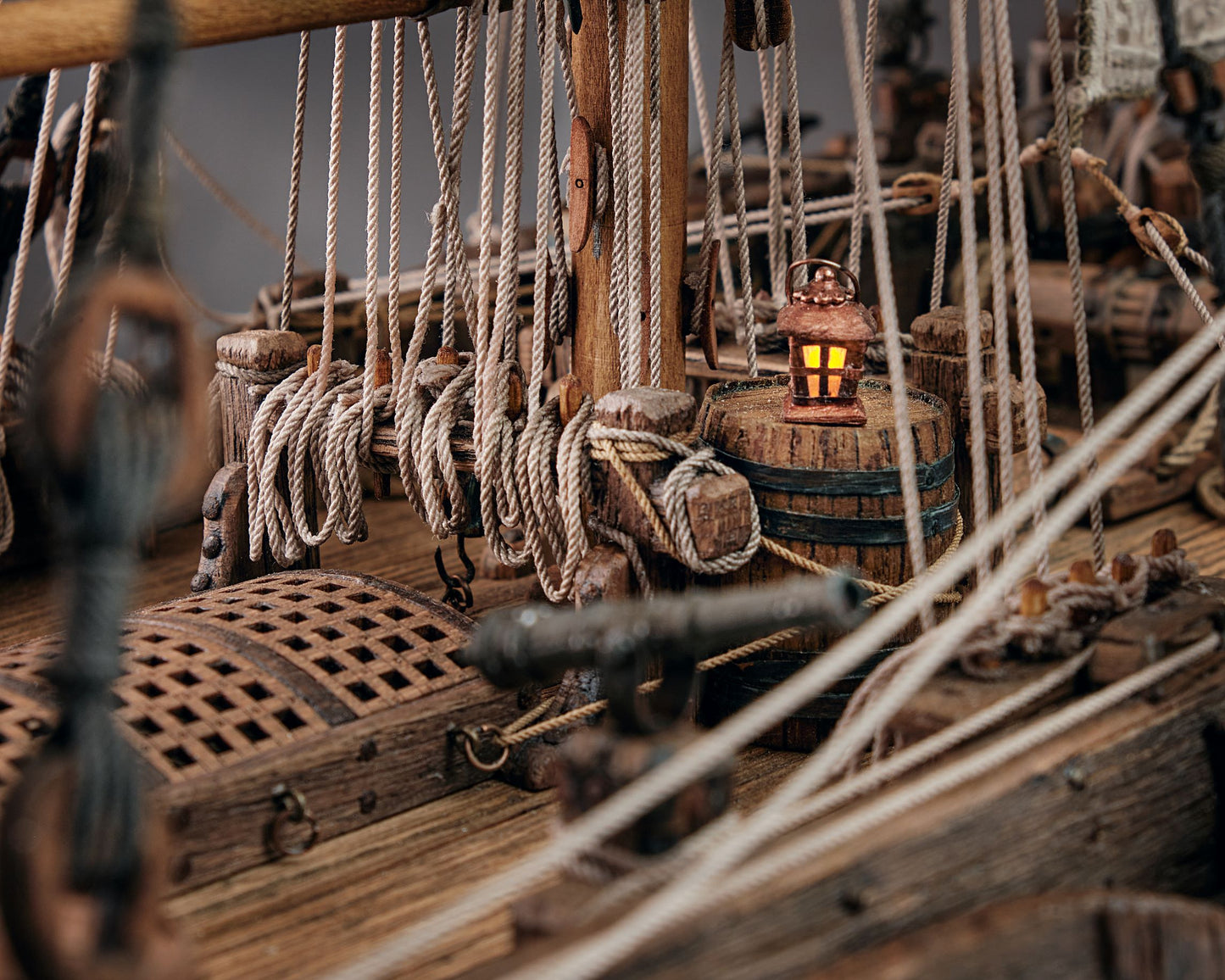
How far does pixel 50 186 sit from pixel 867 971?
302 cm

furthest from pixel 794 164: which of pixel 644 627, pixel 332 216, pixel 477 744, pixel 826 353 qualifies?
pixel 644 627

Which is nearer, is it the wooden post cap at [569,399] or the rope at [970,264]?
the rope at [970,264]

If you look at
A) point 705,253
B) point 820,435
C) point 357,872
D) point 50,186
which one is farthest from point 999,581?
point 50,186

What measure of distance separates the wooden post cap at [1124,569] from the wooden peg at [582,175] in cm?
101

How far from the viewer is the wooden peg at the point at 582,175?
232 cm

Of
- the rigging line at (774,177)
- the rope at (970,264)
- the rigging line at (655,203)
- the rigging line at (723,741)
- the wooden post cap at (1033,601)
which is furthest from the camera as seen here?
the rigging line at (774,177)

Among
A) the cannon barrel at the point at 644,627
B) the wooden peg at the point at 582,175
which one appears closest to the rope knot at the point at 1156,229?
the wooden peg at the point at 582,175

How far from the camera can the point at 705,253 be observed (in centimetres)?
249

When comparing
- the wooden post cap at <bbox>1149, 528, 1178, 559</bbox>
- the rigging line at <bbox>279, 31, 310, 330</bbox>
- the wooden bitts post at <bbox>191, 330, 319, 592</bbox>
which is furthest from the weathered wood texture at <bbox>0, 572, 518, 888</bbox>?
the wooden post cap at <bbox>1149, 528, 1178, 559</bbox>

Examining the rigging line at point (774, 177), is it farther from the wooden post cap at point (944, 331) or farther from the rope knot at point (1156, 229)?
the rope knot at point (1156, 229)

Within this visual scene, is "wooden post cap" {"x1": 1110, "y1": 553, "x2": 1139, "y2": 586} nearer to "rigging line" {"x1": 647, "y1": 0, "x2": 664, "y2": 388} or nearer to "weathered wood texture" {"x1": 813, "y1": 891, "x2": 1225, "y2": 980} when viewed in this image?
"weathered wood texture" {"x1": 813, "y1": 891, "x2": 1225, "y2": 980}

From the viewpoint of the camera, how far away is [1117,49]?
3182 millimetres

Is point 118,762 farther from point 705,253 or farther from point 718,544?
point 705,253

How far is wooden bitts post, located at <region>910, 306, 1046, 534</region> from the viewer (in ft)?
8.20
